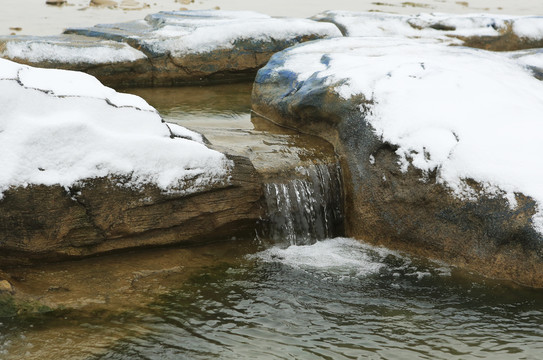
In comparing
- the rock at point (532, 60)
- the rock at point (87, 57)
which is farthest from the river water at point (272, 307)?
the rock at point (87, 57)

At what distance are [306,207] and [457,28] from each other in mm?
5738

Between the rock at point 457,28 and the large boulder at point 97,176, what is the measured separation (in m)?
5.65

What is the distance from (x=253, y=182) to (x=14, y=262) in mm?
1750

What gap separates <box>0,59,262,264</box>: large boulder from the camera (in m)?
4.50

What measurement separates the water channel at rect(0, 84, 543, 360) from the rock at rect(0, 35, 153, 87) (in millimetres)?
3744

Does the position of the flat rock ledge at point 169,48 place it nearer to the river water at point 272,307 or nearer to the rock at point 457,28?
the rock at point 457,28

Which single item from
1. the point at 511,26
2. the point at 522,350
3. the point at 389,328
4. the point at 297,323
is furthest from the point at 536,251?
the point at 511,26

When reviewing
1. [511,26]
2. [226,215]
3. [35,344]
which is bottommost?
[35,344]

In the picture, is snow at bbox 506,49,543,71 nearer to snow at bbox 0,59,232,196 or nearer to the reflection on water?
the reflection on water

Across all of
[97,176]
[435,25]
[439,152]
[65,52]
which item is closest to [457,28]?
[435,25]

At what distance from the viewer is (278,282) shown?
4.67 metres

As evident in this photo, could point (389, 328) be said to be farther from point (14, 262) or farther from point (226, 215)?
point (14, 262)

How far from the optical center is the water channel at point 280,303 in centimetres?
394

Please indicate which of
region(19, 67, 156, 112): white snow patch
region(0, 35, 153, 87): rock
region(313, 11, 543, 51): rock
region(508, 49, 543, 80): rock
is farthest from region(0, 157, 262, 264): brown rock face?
region(313, 11, 543, 51): rock
